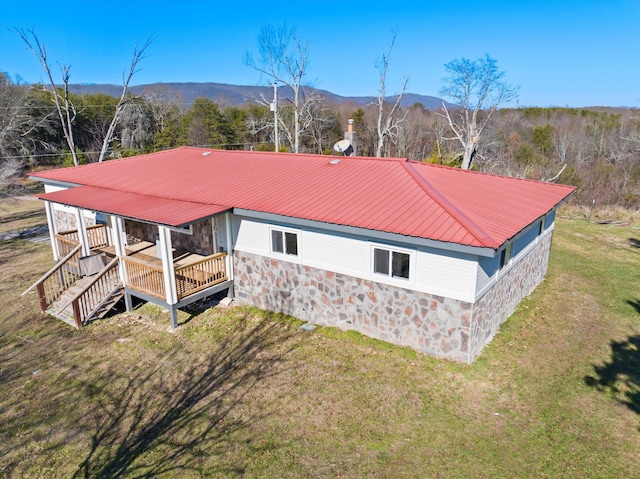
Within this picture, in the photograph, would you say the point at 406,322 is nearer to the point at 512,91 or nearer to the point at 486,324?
the point at 486,324

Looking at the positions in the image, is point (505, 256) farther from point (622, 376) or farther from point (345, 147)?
point (345, 147)

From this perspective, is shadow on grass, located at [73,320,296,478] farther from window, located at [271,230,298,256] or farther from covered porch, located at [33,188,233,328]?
window, located at [271,230,298,256]

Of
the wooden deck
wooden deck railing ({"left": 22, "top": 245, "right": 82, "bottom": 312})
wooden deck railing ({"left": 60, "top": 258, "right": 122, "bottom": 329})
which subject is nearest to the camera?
wooden deck railing ({"left": 60, "top": 258, "right": 122, "bottom": 329})

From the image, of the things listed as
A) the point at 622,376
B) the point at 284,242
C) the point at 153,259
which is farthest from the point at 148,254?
the point at 622,376

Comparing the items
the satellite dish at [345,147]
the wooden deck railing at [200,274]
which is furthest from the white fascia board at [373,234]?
the satellite dish at [345,147]

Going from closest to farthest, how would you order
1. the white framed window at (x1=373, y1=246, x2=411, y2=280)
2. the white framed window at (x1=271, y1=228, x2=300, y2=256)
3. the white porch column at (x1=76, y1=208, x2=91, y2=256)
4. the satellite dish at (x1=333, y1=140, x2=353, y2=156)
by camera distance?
the white framed window at (x1=373, y1=246, x2=411, y2=280)
the white framed window at (x1=271, y1=228, x2=300, y2=256)
the white porch column at (x1=76, y1=208, x2=91, y2=256)
the satellite dish at (x1=333, y1=140, x2=353, y2=156)

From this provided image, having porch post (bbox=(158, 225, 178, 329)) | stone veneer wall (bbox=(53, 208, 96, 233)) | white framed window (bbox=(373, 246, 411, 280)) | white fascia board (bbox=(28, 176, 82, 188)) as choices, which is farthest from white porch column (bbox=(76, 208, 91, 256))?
white framed window (bbox=(373, 246, 411, 280))
